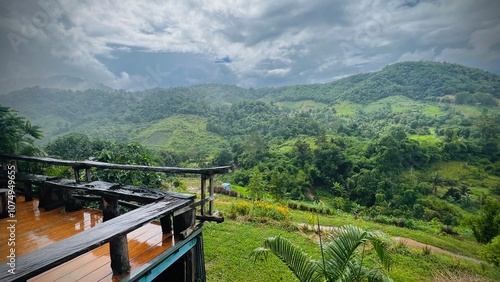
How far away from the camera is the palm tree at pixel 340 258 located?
398cm

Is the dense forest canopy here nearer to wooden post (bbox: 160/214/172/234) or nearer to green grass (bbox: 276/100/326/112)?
green grass (bbox: 276/100/326/112)

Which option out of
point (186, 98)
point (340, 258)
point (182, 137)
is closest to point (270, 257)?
point (340, 258)

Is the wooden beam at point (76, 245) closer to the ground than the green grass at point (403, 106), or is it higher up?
closer to the ground

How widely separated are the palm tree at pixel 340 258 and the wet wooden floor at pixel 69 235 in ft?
5.89

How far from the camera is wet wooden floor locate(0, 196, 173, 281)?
9.55 feet

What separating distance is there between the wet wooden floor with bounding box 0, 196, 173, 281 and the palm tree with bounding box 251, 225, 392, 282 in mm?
1794

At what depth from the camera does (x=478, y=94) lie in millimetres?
98438

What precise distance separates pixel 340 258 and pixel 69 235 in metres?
4.11

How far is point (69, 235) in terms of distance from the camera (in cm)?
384

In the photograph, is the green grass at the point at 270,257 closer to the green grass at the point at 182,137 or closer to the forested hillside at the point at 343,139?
the forested hillside at the point at 343,139

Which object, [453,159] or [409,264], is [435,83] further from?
[409,264]

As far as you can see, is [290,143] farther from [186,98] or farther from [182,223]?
[186,98]

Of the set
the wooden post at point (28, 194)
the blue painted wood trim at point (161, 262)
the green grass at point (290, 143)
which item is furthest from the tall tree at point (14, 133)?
the green grass at point (290, 143)

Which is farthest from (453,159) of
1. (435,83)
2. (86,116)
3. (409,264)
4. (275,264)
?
(86,116)
